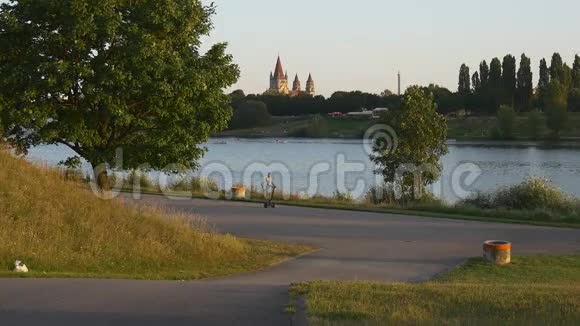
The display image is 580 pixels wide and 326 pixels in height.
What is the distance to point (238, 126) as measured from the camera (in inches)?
4040

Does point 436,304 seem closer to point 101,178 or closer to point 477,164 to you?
point 101,178

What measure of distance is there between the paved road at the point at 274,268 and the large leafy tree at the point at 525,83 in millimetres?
82776

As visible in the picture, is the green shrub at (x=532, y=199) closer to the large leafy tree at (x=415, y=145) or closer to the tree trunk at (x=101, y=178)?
the large leafy tree at (x=415, y=145)

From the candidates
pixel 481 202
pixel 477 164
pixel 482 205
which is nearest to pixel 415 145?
pixel 481 202

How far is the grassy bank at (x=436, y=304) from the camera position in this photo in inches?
278

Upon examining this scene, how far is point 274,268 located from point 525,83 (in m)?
92.4

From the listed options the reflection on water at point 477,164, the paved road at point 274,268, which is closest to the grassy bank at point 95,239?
the paved road at point 274,268

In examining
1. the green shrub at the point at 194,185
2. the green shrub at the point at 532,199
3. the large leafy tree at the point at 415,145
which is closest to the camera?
the green shrub at the point at 532,199

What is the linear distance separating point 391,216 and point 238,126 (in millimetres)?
82321

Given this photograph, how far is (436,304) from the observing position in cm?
793

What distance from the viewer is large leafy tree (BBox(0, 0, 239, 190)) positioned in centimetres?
1287

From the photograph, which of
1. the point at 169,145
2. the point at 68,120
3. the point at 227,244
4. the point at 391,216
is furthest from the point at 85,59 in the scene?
the point at 391,216

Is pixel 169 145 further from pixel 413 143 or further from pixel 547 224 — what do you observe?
pixel 413 143

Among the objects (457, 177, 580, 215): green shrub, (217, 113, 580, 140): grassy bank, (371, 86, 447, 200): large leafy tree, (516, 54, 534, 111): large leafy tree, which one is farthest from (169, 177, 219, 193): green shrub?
(516, 54, 534, 111): large leafy tree
